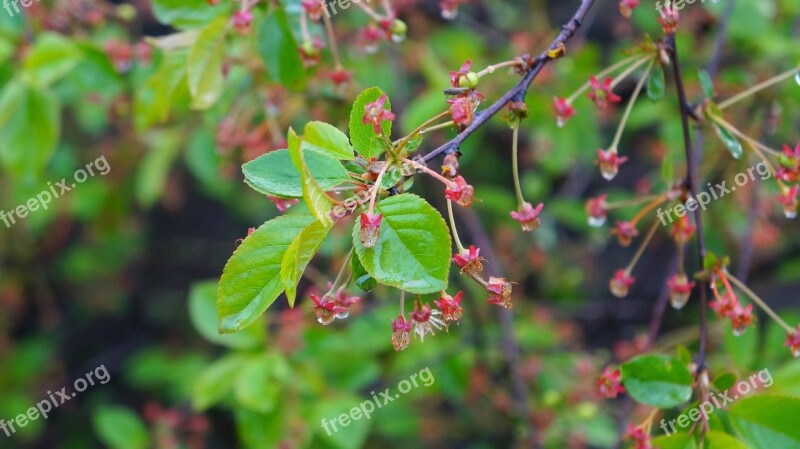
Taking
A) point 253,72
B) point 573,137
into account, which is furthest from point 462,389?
point 253,72

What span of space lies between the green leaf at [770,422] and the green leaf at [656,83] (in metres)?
0.49

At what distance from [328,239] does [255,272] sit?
1.37 meters

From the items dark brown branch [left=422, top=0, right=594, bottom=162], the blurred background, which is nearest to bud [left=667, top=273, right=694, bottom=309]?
the blurred background

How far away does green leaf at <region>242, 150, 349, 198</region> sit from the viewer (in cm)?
99

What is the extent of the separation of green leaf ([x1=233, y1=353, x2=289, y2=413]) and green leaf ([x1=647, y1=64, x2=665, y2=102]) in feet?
3.99

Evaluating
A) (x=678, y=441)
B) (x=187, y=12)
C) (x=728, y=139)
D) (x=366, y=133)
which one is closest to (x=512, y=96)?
(x=366, y=133)

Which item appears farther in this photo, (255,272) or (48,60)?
(48,60)

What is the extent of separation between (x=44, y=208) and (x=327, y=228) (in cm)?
245

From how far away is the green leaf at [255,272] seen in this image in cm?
97

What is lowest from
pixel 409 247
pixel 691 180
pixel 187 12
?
pixel 691 180

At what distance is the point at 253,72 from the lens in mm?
1978

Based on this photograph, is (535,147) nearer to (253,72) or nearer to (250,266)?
(253,72)

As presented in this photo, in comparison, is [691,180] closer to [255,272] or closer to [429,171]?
[429,171]

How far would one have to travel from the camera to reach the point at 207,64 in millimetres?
1538
